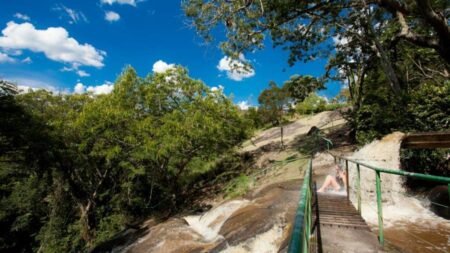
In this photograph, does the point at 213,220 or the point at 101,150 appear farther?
the point at 101,150

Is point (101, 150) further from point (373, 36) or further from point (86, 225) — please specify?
point (373, 36)

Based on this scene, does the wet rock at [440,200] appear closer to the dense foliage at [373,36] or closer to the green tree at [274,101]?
the dense foliage at [373,36]

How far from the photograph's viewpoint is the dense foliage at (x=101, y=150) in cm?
1128

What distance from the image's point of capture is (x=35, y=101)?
14.7 meters

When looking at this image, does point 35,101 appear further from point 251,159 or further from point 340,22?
point 340,22

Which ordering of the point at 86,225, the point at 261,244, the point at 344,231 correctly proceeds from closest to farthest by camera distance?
the point at 344,231 < the point at 261,244 < the point at 86,225

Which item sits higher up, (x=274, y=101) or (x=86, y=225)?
(x=274, y=101)

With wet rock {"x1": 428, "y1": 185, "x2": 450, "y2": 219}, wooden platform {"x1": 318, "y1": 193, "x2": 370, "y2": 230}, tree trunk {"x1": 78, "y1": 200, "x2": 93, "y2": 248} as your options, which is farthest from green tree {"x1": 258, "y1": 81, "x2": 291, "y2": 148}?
wooden platform {"x1": 318, "y1": 193, "x2": 370, "y2": 230}

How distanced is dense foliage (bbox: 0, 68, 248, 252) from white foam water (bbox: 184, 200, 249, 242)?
303 cm

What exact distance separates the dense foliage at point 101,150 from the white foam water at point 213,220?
303 cm

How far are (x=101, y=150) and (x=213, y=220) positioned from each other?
5.77 m

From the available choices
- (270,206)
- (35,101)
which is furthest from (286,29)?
(35,101)

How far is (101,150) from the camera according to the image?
38.4 ft

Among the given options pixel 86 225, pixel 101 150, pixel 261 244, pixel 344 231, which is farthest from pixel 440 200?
pixel 86 225
